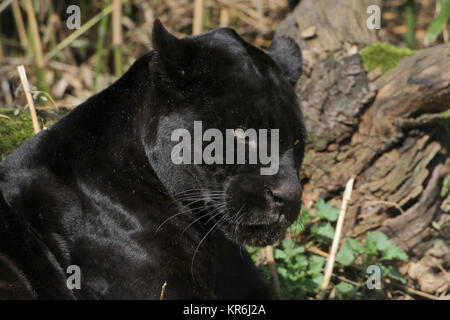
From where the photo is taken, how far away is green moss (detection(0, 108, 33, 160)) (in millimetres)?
3799

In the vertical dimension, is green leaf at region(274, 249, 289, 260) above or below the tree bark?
below

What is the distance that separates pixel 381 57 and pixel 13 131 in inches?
100

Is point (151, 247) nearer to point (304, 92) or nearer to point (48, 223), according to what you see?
point (48, 223)

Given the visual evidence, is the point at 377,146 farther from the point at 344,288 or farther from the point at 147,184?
the point at 147,184

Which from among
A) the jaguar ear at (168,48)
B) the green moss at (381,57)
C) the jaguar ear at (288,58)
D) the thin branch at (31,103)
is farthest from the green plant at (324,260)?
the thin branch at (31,103)

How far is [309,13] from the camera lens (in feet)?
15.8

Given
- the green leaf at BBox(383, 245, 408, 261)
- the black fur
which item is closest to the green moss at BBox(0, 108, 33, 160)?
the black fur

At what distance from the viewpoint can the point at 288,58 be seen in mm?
3111

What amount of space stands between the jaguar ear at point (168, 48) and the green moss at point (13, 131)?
1599 millimetres

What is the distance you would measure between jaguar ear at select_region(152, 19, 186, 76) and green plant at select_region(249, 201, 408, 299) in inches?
54.0

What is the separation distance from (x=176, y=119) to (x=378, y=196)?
2.14m

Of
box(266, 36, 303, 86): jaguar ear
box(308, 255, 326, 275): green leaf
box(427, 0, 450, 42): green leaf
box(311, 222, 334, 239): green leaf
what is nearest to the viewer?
box(266, 36, 303, 86): jaguar ear

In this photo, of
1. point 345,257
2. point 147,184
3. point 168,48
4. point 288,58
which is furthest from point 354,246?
point 168,48

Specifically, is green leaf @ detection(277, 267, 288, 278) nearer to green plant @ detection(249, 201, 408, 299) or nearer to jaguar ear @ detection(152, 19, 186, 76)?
green plant @ detection(249, 201, 408, 299)
